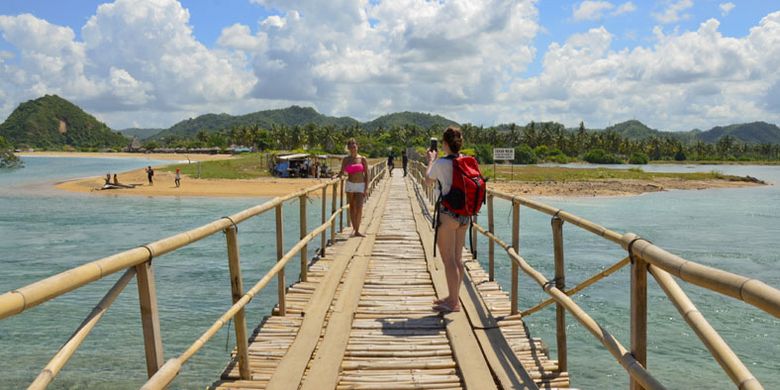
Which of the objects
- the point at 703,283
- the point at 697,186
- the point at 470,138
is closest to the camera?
the point at 703,283

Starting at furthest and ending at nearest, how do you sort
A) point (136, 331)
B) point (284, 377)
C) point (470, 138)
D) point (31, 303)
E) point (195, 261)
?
point (470, 138) → point (195, 261) → point (136, 331) → point (284, 377) → point (31, 303)

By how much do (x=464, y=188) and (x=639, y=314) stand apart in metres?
2.32

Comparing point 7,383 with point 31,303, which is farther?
point 7,383

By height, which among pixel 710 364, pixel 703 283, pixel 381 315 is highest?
pixel 703 283

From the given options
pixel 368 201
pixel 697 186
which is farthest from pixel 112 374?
A: pixel 697 186

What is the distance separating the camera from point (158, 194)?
35.0 m

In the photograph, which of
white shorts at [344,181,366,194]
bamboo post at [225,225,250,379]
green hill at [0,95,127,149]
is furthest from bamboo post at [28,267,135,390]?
green hill at [0,95,127,149]

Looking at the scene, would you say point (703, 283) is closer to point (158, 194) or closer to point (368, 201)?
point (368, 201)

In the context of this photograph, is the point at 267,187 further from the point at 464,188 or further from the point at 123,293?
the point at 464,188

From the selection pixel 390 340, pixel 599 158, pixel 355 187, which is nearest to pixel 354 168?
pixel 355 187

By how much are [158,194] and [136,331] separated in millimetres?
28112

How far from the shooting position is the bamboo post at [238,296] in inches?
147

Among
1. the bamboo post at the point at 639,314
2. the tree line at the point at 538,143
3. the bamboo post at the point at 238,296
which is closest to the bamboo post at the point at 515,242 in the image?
the bamboo post at the point at 238,296

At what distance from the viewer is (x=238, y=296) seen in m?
3.81
